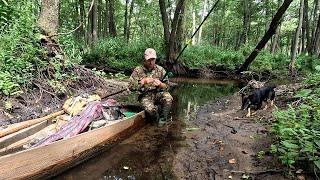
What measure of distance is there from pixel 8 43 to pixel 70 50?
8.33ft

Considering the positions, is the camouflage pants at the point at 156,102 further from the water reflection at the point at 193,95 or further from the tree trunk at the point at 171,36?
the tree trunk at the point at 171,36

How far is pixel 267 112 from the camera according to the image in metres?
7.95

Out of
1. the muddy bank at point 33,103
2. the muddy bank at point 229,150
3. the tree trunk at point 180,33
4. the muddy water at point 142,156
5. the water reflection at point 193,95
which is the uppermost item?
the tree trunk at point 180,33

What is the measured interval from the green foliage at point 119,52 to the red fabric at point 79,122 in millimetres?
12545

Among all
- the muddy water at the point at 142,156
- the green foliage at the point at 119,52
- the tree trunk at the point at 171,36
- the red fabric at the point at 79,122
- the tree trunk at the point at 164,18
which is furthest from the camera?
the green foliage at the point at 119,52

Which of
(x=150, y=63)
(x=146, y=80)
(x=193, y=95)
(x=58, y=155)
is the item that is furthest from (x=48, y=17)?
(x=193, y=95)

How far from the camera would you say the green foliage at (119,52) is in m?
19.1

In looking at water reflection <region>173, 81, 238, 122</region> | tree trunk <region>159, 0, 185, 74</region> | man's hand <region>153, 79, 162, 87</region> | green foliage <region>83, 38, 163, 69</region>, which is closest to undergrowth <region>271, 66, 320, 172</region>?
man's hand <region>153, 79, 162, 87</region>

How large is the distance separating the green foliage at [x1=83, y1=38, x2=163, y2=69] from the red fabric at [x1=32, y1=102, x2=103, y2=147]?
1254 centimetres

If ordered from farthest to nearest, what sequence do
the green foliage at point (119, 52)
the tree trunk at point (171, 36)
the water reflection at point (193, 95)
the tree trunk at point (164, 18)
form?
the green foliage at point (119, 52)
the tree trunk at point (171, 36)
the tree trunk at point (164, 18)
the water reflection at point (193, 95)

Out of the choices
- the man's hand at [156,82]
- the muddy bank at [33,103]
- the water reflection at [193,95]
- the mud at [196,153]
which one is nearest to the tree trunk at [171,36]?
the water reflection at [193,95]

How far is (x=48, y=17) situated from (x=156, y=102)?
399 centimetres

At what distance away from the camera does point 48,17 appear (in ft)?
30.8

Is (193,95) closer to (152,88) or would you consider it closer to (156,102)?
(156,102)
